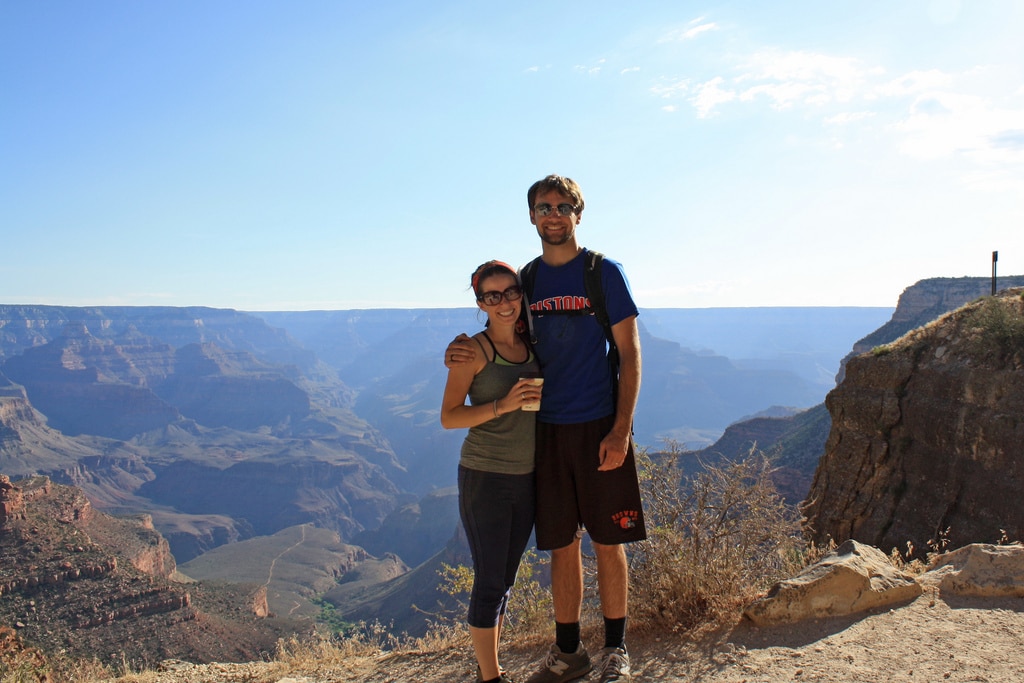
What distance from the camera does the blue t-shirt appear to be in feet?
9.78

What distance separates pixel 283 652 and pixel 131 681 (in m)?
0.92

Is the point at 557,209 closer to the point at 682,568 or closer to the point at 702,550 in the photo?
the point at 682,568

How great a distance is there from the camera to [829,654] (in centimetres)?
329

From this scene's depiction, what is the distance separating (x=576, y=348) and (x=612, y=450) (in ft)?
1.57

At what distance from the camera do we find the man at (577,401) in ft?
9.77

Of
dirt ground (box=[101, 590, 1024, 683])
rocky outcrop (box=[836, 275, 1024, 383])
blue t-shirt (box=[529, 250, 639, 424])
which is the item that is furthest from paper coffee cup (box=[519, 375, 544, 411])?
rocky outcrop (box=[836, 275, 1024, 383])

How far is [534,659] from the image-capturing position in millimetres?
3830

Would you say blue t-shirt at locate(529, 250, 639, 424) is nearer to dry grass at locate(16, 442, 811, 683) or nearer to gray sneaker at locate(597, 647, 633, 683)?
gray sneaker at locate(597, 647, 633, 683)

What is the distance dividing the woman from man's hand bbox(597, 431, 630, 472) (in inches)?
12.6

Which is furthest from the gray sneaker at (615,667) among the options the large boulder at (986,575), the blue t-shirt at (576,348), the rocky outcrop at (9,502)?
the rocky outcrop at (9,502)

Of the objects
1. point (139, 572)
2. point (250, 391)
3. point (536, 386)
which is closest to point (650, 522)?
point (536, 386)

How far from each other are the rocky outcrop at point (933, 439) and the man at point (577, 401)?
589cm

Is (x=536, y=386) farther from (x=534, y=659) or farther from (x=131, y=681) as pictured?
(x=131, y=681)

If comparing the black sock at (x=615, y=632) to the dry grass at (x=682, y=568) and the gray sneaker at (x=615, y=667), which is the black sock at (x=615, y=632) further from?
the dry grass at (x=682, y=568)
